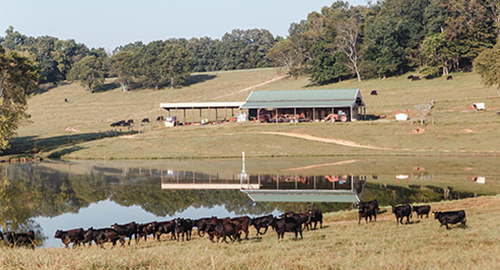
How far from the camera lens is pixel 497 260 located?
38.2ft

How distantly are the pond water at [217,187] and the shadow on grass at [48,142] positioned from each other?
12773mm

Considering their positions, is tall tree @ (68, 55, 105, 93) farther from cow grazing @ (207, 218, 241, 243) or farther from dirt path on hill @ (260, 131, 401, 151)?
cow grazing @ (207, 218, 241, 243)

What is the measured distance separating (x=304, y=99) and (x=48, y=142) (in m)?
33.8

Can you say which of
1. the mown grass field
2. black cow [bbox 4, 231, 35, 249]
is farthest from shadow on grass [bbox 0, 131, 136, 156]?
the mown grass field

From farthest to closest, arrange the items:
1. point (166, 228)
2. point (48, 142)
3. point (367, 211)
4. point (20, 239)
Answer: point (48, 142), point (367, 211), point (166, 228), point (20, 239)

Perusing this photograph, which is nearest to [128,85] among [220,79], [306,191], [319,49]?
[220,79]

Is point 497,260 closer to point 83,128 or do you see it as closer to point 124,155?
point 124,155

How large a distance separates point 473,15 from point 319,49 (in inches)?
1203

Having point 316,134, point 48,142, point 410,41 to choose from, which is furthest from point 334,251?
point 410,41

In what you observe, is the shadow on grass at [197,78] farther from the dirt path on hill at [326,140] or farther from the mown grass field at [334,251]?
the mown grass field at [334,251]

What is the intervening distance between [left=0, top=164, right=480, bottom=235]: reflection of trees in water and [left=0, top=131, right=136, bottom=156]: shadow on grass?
1892cm

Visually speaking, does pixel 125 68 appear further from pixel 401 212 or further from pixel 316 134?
pixel 401 212

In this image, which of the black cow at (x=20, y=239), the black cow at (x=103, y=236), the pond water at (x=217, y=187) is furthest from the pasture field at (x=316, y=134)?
the black cow at (x=20, y=239)

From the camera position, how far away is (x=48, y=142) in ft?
220
